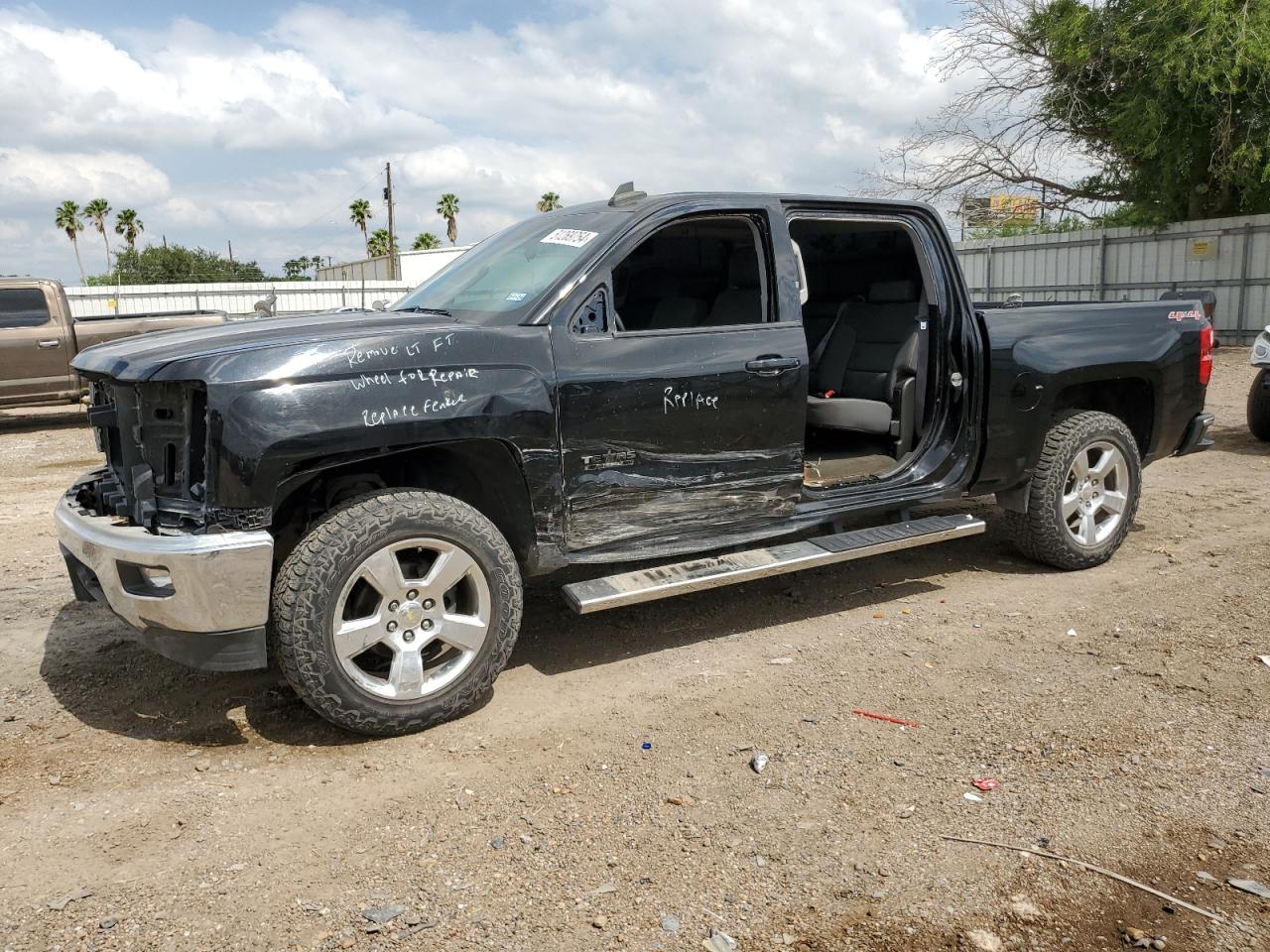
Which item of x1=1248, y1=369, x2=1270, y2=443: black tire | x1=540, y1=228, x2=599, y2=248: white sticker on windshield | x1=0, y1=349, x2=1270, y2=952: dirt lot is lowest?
x1=0, y1=349, x2=1270, y2=952: dirt lot

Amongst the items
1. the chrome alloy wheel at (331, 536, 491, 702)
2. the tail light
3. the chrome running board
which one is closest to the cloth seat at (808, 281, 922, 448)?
the chrome running board

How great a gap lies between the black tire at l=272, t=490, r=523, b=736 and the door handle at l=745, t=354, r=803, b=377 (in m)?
1.38

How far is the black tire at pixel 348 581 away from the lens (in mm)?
3467

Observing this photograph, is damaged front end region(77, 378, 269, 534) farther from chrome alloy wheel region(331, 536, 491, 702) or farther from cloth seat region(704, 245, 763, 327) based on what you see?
cloth seat region(704, 245, 763, 327)

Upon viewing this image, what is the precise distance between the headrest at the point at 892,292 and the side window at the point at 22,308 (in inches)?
417

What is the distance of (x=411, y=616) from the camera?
366cm

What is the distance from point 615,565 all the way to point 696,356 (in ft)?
3.61

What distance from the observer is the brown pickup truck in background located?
1215 centimetres

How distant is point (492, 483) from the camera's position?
4035mm

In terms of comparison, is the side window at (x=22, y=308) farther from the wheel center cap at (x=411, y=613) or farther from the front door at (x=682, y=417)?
the wheel center cap at (x=411, y=613)

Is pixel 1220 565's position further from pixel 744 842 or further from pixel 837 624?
pixel 744 842

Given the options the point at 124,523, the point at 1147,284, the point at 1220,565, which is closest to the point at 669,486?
the point at 124,523

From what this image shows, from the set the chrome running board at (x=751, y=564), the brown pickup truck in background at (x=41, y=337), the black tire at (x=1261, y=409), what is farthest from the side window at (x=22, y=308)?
the black tire at (x=1261, y=409)

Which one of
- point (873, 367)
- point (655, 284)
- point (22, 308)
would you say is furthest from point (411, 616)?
point (22, 308)
